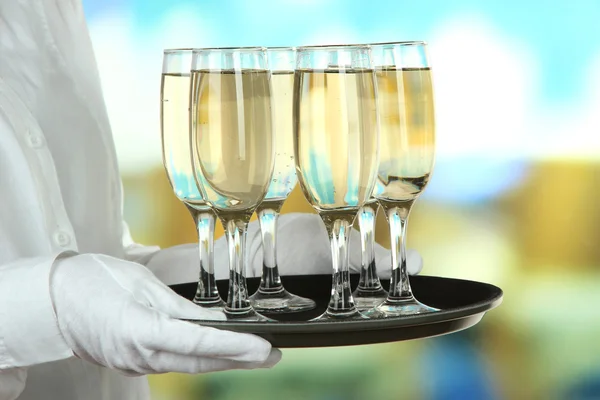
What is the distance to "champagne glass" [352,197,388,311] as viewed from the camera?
0.85 meters

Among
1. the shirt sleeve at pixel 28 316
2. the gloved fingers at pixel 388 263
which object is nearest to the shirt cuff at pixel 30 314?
the shirt sleeve at pixel 28 316

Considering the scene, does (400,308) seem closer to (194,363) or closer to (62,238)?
(194,363)

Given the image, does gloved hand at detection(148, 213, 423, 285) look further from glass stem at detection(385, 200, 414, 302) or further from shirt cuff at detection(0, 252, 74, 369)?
shirt cuff at detection(0, 252, 74, 369)

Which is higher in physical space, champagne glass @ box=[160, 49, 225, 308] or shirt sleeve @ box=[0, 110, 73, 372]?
champagne glass @ box=[160, 49, 225, 308]

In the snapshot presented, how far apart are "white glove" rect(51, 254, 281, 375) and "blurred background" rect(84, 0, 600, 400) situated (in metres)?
2.27

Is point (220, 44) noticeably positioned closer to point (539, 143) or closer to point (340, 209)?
point (539, 143)

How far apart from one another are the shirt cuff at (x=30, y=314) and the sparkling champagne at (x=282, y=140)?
0.62 feet

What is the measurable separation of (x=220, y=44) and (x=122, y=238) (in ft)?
6.46

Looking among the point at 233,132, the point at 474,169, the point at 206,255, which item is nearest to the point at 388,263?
the point at 206,255

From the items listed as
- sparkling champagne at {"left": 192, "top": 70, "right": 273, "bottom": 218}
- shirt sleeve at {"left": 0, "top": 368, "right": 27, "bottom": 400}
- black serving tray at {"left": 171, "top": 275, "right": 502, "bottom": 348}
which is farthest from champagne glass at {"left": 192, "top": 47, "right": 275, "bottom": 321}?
shirt sleeve at {"left": 0, "top": 368, "right": 27, "bottom": 400}

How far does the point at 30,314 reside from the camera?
75cm

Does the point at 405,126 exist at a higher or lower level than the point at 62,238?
higher

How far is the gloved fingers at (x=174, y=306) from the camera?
2.35 feet

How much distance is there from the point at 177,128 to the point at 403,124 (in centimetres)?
19
